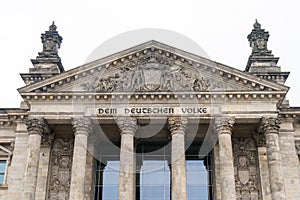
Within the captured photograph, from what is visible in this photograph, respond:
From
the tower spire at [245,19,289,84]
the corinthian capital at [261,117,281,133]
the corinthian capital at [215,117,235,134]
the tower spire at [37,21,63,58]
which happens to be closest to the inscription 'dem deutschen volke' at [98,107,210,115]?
the corinthian capital at [215,117,235,134]

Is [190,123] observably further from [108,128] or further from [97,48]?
[97,48]

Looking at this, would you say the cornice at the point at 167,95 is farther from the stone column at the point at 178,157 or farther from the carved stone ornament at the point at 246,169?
the carved stone ornament at the point at 246,169

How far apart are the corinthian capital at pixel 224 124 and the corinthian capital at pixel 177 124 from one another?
6.29 feet

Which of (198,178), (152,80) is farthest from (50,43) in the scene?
(198,178)

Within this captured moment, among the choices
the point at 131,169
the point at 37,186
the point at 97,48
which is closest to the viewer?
the point at 131,169

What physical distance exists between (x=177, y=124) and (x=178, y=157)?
210cm

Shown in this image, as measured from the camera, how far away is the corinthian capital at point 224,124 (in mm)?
26719

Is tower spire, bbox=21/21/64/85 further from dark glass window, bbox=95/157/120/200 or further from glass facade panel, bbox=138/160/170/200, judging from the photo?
glass facade panel, bbox=138/160/170/200

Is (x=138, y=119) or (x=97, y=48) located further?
(x=97, y=48)

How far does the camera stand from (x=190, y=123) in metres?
28.0

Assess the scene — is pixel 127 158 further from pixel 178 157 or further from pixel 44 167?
pixel 44 167

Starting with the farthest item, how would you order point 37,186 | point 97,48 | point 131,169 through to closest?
point 97,48, point 37,186, point 131,169

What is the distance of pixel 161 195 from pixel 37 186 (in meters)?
7.82

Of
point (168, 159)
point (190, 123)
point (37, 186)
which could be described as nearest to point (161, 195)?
point (168, 159)
